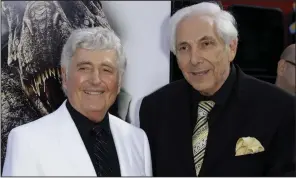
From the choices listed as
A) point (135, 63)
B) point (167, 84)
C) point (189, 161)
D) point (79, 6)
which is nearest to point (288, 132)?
point (189, 161)

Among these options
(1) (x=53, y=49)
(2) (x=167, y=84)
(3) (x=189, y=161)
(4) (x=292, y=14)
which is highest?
(4) (x=292, y=14)

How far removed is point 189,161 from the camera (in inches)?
68.2

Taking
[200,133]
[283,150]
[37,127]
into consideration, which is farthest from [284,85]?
[37,127]

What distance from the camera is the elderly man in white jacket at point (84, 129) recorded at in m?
1.54

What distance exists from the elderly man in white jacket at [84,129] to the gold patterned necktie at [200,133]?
0.24m

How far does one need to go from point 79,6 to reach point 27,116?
58 cm

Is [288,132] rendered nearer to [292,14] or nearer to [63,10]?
[292,14]

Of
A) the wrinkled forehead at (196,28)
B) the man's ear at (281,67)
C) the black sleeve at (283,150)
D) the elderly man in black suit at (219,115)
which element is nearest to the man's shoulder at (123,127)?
the elderly man in black suit at (219,115)

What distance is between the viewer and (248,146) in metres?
1.70

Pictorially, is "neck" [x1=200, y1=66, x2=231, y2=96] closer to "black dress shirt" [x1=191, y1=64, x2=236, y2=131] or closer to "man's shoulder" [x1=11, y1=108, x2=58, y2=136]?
"black dress shirt" [x1=191, y1=64, x2=236, y2=131]

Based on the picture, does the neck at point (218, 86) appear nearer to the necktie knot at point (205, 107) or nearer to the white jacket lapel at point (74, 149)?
the necktie knot at point (205, 107)

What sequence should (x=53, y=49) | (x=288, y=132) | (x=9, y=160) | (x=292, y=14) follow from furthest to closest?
1. (x=292, y=14)
2. (x=53, y=49)
3. (x=288, y=132)
4. (x=9, y=160)

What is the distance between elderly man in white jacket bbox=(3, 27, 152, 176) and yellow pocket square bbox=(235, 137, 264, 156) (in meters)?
0.42

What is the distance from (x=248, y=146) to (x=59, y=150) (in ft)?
2.66
